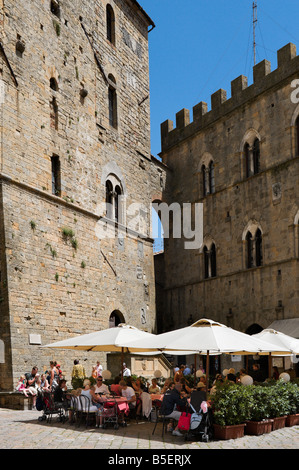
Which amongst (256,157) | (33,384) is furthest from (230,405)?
(256,157)

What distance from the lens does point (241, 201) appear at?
920 inches

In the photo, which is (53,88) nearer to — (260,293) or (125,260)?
(125,260)

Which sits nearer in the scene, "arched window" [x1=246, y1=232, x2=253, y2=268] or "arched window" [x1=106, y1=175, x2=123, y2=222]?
"arched window" [x1=106, y1=175, x2=123, y2=222]

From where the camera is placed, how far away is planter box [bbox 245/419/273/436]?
33.1ft

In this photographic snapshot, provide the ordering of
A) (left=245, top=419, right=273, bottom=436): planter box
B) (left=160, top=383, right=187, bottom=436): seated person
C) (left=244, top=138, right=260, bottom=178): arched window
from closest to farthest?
1. (left=245, top=419, right=273, bottom=436): planter box
2. (left=160, top=383, right=187, bottom=436): seated person
3. (left=244, top=138, right=260, bottom=178): arched window

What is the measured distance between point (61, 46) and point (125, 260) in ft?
27.9

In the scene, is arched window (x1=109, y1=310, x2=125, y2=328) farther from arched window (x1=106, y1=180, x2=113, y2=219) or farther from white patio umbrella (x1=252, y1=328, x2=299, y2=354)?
white patio umbrella (x1=252, y1=328, x2=299, y2=354)

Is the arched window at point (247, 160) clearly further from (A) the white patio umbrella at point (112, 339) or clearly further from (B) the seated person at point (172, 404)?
(B) the seated person at point (172, 404)

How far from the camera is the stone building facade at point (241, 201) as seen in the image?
837 inches

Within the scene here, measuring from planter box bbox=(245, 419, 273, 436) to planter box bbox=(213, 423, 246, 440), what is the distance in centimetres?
36

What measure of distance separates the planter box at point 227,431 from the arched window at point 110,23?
1794 cm

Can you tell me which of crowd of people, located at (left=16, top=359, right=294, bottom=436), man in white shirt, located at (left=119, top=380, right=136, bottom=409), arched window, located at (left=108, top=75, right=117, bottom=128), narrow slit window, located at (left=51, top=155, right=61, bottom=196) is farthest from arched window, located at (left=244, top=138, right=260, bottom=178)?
man in white shirt, located at (left=119, top=380, right=136, bottom=409)

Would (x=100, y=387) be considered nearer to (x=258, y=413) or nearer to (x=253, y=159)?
(x=258, y=413)
